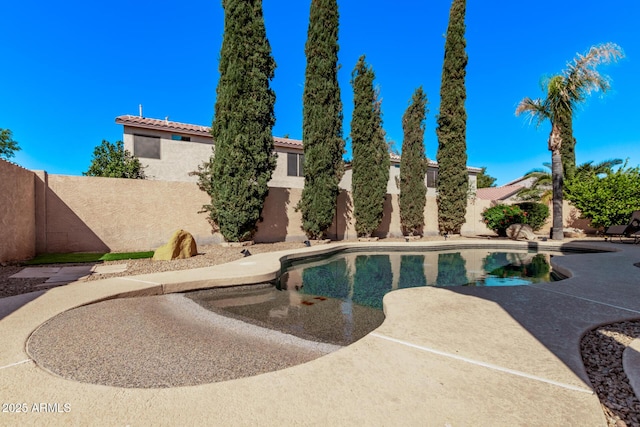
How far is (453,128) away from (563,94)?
4.81 m

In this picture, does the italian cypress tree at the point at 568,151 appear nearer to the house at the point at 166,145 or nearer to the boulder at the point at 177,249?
the house at the point at 166,145

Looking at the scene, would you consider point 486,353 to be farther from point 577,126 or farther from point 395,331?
point 577,126

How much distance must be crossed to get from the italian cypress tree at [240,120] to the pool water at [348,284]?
321 centimetres

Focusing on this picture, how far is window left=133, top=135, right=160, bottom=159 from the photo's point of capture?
15031 millimetres

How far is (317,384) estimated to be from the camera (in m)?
1.99

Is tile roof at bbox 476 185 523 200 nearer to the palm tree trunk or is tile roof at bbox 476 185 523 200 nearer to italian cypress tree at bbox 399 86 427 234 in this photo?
the palm tree trunk

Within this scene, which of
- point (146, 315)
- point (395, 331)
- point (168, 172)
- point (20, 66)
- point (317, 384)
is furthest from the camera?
point (20, 66)

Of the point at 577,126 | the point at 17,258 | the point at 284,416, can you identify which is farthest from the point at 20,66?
the point at 577,126

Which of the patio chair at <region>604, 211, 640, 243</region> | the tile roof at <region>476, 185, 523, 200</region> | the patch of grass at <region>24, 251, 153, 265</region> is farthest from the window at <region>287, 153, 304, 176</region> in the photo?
the tile roof at <region>476, 185, 523, 200</region>

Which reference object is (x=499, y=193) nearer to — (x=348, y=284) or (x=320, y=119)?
(x=320, y=119)

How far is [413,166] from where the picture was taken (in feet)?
54.0

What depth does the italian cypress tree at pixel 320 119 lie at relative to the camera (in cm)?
1301

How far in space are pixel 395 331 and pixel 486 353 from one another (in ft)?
2.55

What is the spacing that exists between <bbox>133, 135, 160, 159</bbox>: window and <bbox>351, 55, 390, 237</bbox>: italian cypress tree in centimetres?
1015
